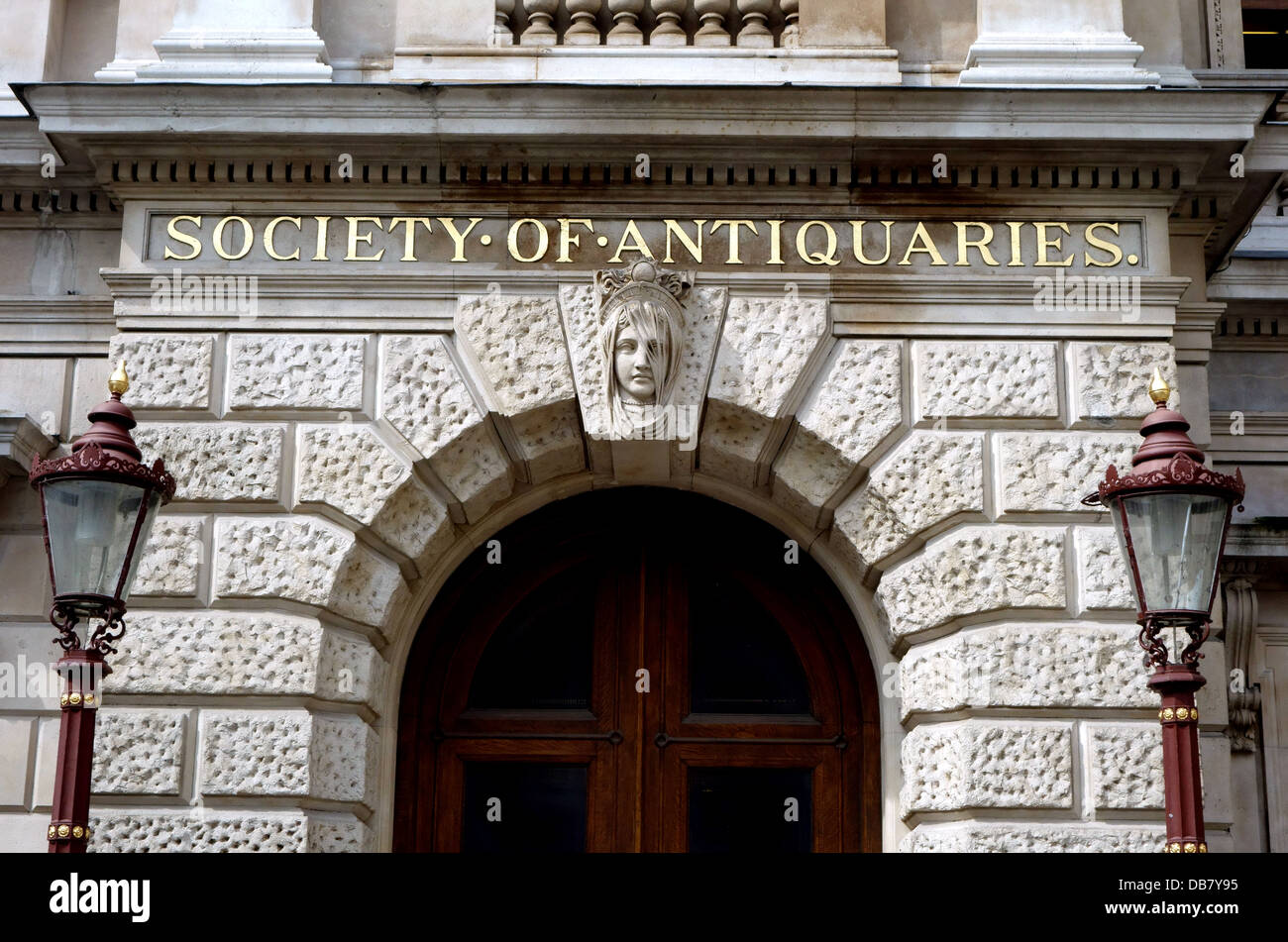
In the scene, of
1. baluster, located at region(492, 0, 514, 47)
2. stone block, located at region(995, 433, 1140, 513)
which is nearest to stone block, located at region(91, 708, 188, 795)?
baluster, located at region(492, 0, 514, 47)

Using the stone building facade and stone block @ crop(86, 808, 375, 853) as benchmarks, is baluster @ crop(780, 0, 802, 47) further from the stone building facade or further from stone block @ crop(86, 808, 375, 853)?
stone block @ crop(86, 808, 375, 853)

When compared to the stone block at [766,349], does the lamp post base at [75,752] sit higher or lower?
lower

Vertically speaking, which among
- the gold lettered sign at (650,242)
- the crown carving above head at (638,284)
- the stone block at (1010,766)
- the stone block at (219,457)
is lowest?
the stone block at (1010,766)

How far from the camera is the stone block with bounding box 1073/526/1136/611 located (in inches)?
430

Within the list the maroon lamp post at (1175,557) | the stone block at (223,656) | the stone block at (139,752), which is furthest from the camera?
the stone block at (223,656)

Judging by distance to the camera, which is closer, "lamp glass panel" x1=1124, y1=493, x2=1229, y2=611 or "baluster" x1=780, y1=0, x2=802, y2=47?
"lamp glass panel" x1=1124, y1=493, x2=1229, y2=611

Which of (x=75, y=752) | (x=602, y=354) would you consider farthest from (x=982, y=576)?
(x=75, y=752)

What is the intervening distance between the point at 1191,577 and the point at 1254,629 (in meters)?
4.18

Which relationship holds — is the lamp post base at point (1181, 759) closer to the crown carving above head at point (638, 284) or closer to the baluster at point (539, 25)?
the crown carving above head at point (638, 284)

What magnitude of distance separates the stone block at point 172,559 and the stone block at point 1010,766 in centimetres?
471

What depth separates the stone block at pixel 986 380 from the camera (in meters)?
11.3

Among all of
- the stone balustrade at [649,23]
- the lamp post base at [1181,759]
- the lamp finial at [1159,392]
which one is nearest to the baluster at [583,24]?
the stone balustrade at [649,23]

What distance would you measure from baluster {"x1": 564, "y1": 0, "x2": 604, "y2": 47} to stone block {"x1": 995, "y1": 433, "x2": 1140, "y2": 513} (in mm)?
3803

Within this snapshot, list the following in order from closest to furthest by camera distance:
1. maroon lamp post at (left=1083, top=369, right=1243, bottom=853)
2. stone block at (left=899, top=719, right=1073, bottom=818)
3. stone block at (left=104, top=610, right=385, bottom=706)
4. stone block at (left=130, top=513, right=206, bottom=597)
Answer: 1. maroon lamp post at (left=1083, top=369, right=1243, bottom=853)
2. stone block at (left=899, top=719, right=1073, bottom=818)
3. stone block at (left=104, top=610, right=385, bottom=706)
4. stone block at (left=130, top=513, right=206, bottom=597)
